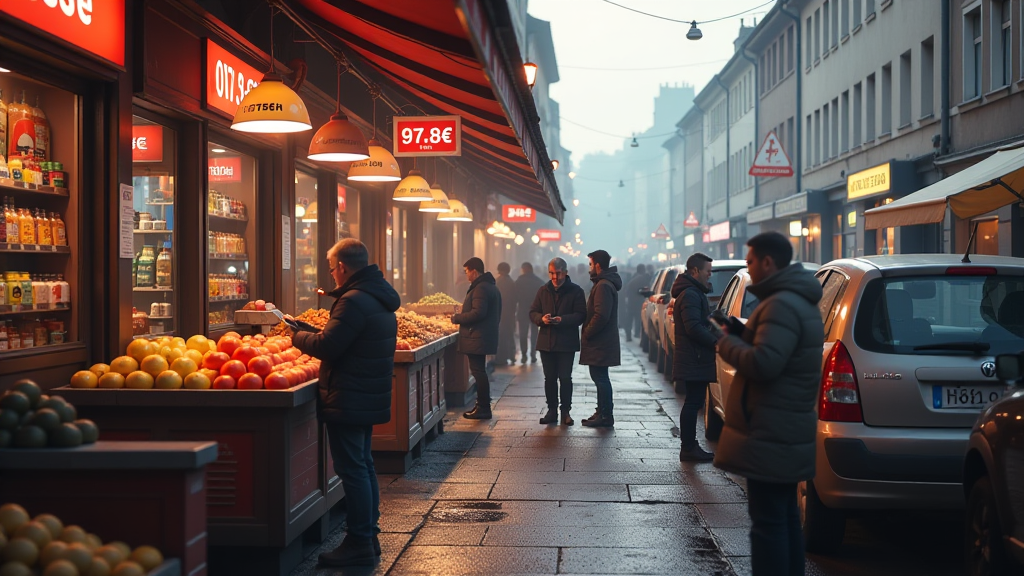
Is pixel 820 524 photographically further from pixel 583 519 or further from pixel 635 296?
pixel 635 296

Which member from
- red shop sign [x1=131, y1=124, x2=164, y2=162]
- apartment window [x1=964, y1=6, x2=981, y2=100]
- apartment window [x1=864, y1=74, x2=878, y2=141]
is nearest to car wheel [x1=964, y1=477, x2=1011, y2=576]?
red shop sign [x1=131, y1=124, x2=164, y2=162]

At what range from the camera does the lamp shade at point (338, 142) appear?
8.86 meters

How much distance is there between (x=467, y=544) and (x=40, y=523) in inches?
131

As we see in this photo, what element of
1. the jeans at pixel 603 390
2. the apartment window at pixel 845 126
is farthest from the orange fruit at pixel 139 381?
the apartment window at pixel 845 126

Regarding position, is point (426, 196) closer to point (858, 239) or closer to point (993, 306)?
point (993, 306)

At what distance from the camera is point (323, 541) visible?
7219 mm

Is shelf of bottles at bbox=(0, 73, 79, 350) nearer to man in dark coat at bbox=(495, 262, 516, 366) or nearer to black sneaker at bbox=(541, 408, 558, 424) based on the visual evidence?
black sneaker at bbox=(541, 408, 558, 424)

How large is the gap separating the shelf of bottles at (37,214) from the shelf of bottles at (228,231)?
2.30m

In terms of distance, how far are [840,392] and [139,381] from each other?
404 centimetres

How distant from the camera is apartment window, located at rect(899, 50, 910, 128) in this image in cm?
2412

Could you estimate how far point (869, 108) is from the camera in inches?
1080

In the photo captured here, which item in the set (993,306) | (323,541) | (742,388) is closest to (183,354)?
(323,541)

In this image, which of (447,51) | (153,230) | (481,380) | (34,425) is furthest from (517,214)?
(34,425)

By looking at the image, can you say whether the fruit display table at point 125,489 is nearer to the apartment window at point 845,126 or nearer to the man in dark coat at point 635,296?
the man in dark coat at point 635,296
